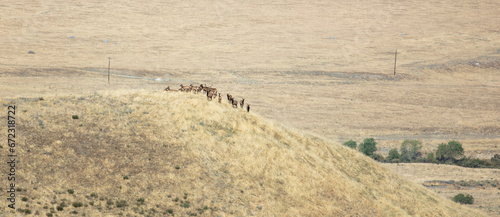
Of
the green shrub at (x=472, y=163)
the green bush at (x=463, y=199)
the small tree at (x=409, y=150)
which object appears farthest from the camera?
the small tree at (x=409, y=150)

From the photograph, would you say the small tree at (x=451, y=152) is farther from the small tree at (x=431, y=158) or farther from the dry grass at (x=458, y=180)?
the dry grass at (x=458, y=180)

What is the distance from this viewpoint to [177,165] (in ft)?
93.3

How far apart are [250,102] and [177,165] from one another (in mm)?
78151

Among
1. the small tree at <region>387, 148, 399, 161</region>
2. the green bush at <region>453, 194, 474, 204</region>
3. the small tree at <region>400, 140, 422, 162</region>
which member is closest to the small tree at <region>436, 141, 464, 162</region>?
the small tree at <region>400, 140, 422, 162</region>

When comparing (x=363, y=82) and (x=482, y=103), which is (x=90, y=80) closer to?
(x=363, y=82)

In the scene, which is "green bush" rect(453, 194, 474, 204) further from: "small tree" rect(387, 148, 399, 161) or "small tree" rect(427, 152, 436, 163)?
"small tree" rect(427, 152, 436, 163)

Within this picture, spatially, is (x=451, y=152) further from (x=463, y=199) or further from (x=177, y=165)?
(x=177, y=165)

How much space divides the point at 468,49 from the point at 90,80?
107 m

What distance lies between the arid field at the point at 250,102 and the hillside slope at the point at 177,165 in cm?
10

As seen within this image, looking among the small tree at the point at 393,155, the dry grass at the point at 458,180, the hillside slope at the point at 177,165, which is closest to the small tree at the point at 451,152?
the small tree at the point at 393,155

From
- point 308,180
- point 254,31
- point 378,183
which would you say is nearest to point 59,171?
point 308,180

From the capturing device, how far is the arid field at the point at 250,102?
1076 inches

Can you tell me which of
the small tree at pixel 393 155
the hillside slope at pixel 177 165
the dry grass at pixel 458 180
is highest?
the hillside slope at pixel 177 165

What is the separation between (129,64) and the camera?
128625mm
